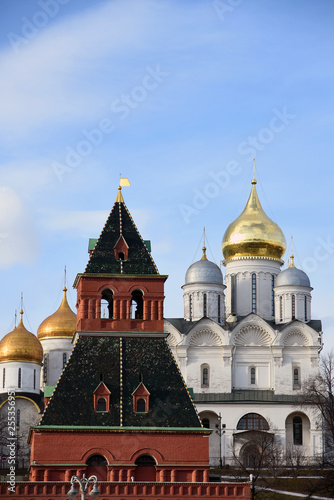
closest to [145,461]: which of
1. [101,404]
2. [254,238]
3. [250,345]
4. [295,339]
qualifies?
[101,404]

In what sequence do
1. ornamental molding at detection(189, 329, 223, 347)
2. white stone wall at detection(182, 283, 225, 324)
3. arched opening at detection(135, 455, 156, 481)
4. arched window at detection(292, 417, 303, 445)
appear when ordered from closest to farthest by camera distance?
arched opening at detection(135, 455, 156, 481), arched window at detection(292, 417, 303, 445), ornamental molding at detection(189, 329, 223, 347), white stone wall at detection(182, 283, 225, 324)

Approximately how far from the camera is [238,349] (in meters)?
68.4

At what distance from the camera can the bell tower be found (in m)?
39.6

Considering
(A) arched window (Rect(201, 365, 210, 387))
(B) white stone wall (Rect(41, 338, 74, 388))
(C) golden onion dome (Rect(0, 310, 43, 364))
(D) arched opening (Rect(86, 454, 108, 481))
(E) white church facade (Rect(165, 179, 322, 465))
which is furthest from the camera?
(B) white stone wall (Rect(41, 338, 74, 388))

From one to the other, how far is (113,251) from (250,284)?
32.7 m

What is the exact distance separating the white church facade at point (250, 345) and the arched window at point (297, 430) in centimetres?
5

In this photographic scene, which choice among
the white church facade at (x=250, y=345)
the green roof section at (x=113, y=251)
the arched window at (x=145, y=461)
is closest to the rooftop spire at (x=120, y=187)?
the green roof section at (x=113, y=251)

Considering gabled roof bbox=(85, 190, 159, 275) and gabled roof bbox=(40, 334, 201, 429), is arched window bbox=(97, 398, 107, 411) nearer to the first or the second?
gabled roof bbox=(40, 334, 201, 429)

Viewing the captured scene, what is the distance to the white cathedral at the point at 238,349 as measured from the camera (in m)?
66.2

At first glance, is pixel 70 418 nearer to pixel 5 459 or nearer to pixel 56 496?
pixel 56 496

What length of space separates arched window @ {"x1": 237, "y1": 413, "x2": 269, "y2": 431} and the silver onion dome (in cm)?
844

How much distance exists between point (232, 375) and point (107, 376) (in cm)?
3039

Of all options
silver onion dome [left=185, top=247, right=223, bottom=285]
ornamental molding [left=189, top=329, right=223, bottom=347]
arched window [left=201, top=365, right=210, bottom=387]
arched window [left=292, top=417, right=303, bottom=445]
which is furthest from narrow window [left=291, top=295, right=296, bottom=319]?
arched window [left=292, top=417, right=303, bottom=445]

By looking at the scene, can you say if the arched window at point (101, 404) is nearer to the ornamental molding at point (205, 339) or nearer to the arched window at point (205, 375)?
the arched window at point (205, 375)
